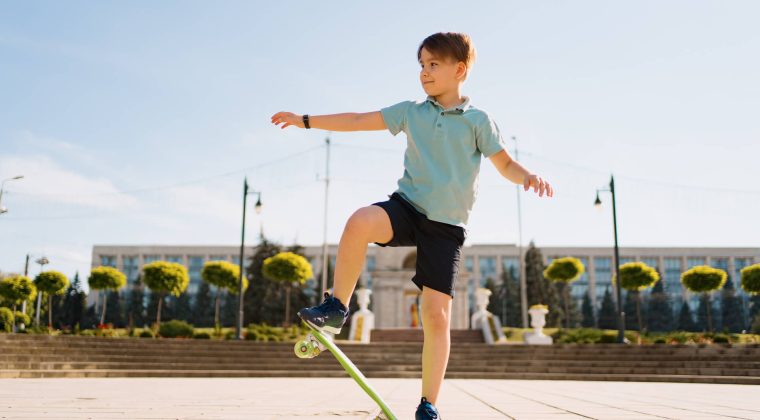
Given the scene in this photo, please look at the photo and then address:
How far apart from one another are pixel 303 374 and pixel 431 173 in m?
11.6

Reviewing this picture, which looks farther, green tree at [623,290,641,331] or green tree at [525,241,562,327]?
green tree at [623,290,641,331]

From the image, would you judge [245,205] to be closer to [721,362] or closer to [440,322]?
[721,362]

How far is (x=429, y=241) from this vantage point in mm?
2812

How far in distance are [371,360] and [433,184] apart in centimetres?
1280

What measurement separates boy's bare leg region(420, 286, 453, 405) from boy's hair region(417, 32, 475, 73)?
3.77 feet

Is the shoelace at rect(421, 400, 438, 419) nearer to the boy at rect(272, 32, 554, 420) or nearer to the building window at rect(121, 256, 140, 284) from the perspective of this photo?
the boy at rect(272, 32, 554, 420)

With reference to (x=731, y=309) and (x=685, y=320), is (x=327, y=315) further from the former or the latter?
(x=731, y=309)

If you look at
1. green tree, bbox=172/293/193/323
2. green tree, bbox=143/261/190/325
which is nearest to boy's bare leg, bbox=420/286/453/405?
green tree, bbox=143/261/190/325

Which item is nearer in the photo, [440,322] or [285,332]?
[440,322]

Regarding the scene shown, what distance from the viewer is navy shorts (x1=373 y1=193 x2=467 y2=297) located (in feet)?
9.21

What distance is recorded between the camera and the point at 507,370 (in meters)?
14.4

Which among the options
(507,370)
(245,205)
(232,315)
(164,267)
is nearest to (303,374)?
(507,370)

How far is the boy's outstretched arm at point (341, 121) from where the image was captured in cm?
306

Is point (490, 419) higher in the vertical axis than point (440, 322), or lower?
lower
